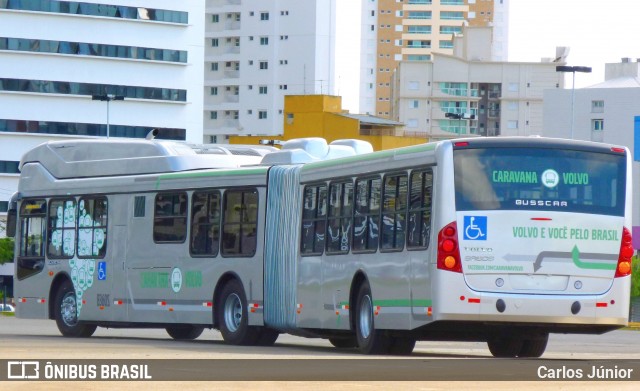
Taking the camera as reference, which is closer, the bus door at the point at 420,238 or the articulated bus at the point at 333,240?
the articulated bus at the point at 333,240

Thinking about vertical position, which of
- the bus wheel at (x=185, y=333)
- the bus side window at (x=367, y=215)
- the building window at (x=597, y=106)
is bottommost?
the bus wheel at (x=185, y=333)

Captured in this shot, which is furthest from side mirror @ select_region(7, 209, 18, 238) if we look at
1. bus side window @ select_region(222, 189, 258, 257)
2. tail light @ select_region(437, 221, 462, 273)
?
tail light @ select_region(437, 221, 462, 273)

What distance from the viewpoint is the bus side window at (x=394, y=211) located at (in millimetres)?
21672

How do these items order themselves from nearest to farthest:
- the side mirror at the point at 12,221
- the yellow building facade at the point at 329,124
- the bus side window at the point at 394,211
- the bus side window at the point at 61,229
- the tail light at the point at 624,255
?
1. the tail light at the point at 624,255
2. the bus side window at the point at 394,211
3. the bus side window at the point at 61,229
4. the side mirror at the point at 12,221
5. the yellow building facade at the point at 329,124

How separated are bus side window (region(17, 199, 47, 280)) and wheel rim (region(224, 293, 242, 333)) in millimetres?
6055

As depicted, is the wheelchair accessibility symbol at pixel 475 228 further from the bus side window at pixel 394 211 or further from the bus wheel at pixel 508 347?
the bus wheel at pixel 508 347

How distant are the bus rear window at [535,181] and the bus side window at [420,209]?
1.81 ft

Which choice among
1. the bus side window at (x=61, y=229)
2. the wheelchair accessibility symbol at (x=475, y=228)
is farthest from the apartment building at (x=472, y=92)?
the wheelchair accessibility symbol at (x=475, y=228)

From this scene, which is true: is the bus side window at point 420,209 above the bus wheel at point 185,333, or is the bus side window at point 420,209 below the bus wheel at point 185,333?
above

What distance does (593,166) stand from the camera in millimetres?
20969

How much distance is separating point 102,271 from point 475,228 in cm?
1113

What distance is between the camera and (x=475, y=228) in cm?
2042

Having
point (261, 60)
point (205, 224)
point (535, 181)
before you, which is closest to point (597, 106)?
point (261, 60)

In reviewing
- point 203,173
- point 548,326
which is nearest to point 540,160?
point 548,326
